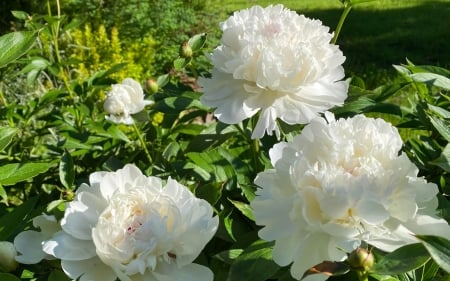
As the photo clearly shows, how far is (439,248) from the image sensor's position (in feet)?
2.14

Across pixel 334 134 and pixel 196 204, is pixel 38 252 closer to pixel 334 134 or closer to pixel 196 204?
pixel 196 204

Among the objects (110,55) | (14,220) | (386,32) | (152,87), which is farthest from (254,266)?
(386,32)

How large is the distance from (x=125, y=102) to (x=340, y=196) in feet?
3.20

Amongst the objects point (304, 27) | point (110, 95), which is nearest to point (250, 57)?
point (304, 27)

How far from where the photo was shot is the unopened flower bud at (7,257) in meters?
0.90

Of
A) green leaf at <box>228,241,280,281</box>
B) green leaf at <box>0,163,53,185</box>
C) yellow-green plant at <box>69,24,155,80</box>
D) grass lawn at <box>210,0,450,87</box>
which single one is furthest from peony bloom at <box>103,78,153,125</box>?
grass lawn at <box>210,0,450,87</box>

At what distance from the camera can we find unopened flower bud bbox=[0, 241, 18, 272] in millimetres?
896

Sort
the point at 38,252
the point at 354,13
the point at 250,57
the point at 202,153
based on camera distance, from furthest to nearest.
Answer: the point at 354,13
the point at 202,153
the point at 250,57
the point at 38,252

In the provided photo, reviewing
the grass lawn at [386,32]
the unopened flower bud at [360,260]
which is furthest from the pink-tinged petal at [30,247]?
the grass lawn at [386,32]

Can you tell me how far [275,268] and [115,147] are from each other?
3.20 ft

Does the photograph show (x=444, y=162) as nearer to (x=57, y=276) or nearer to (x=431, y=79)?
(x=431, y=79)

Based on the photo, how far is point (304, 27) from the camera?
101 centimetres

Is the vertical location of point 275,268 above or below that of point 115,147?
above

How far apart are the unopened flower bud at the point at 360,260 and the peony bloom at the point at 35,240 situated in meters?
0.39
